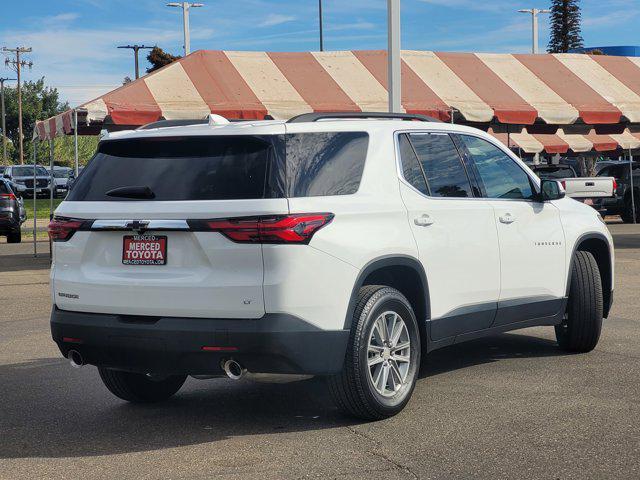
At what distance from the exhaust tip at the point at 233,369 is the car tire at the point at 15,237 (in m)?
21.1

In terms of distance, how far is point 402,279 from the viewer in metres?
6.36

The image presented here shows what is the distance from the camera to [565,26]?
8731cm

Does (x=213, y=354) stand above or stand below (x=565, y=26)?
below

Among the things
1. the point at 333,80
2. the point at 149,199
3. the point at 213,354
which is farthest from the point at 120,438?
the point at 333,80

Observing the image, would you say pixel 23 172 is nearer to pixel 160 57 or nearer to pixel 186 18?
pixel 160 57

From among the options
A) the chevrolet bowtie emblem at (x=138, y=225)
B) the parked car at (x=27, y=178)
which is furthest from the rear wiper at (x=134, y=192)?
the parked car at (x=27, y=178)

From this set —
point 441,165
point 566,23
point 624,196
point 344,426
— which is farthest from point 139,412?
point 566,23

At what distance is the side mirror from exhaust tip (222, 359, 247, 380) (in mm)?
3005

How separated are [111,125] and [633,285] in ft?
27.8

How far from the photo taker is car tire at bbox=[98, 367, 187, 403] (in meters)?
6.68

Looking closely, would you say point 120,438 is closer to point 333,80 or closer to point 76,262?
point 76,262

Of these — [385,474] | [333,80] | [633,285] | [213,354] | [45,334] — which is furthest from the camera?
[333,80]

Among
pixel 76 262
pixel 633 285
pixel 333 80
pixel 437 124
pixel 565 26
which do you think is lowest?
pixel 633 285

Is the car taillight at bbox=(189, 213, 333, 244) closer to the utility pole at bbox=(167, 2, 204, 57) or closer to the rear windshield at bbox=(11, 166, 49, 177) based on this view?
the utility pole at bbox=(167, 2, 204, 57)
